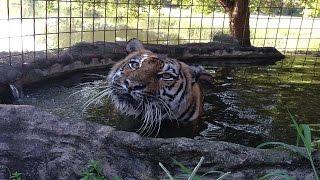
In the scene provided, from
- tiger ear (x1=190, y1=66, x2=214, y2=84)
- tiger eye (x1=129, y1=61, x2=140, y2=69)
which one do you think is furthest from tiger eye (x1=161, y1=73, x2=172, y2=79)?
tiger ear (x1=190, y1=66, x2=214, y2=84)

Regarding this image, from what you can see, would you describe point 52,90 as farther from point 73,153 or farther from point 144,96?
point 73,153

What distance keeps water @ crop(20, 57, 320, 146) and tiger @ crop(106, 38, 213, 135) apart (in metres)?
0.10

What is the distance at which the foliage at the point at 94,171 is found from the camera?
165 centimetres

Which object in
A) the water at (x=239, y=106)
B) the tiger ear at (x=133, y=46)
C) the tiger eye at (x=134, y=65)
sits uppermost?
the tiger ear at (x=133, y=46)

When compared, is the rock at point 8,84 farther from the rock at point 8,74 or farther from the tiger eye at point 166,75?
the tiger eye at point 166,75

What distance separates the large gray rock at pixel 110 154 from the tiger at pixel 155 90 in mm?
855

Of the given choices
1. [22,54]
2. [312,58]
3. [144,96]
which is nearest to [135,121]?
[144,96]

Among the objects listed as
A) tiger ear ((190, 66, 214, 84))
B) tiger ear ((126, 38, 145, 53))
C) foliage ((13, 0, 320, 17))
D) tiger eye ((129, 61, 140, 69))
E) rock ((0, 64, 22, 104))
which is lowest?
rock ((0, 64, 22, 104))

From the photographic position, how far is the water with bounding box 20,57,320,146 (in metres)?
2.95

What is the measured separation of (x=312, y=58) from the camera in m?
6.57

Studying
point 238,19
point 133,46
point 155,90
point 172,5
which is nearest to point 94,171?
point 155,90

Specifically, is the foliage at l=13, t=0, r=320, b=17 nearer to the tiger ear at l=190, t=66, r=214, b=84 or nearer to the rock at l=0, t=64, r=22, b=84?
the rock at l=0, t=64, r=22, b=84

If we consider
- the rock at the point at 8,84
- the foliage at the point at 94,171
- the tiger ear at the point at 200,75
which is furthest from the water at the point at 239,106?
the foliage at the point at 94,171

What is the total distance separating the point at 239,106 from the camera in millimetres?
3584
